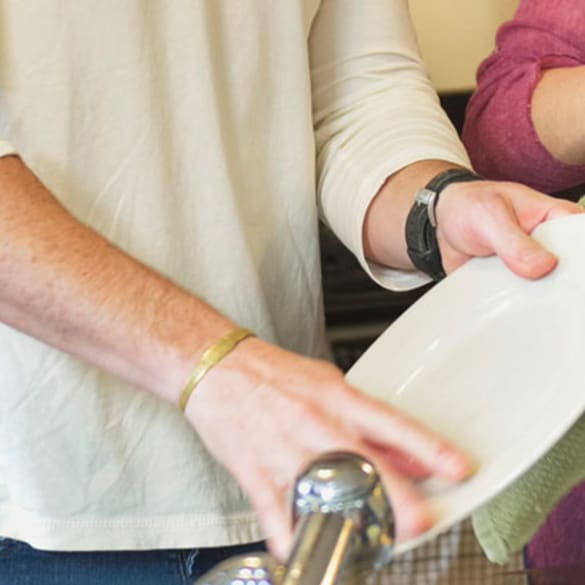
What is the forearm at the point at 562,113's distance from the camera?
2.72ft

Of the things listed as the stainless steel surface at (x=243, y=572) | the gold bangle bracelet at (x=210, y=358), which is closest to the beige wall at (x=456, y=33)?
the gold bangle bracelet at (x=210, y=358)

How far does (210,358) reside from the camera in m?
0.54

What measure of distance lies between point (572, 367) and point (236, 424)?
181mm

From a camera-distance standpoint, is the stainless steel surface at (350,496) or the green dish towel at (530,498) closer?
the stainless steel surface at (350,496)

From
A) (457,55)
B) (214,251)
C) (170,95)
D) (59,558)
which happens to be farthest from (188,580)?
(457,55)

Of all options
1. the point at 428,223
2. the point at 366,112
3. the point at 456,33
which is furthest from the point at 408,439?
the point at 456,33

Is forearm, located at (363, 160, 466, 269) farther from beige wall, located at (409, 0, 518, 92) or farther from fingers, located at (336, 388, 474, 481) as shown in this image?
beige wall, located at (409, 0, 518, 92)

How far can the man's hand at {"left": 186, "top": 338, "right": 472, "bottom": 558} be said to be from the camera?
47cm

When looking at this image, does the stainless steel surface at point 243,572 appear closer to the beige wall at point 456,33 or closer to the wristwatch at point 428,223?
the wristwatch at point 428,223

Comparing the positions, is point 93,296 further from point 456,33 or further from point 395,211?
point 456,33

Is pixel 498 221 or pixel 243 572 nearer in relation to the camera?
pixel 243 572

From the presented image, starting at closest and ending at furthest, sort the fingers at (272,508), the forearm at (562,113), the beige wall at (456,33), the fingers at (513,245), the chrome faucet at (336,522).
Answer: the chrome faucet at (336,522) < the fingers at (272,508) < the fingers at (513,245) < the forearm at (562,113) < the beige wall at (456,33)

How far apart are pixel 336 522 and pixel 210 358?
0.76ft

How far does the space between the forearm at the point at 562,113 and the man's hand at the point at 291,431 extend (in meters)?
0.42
